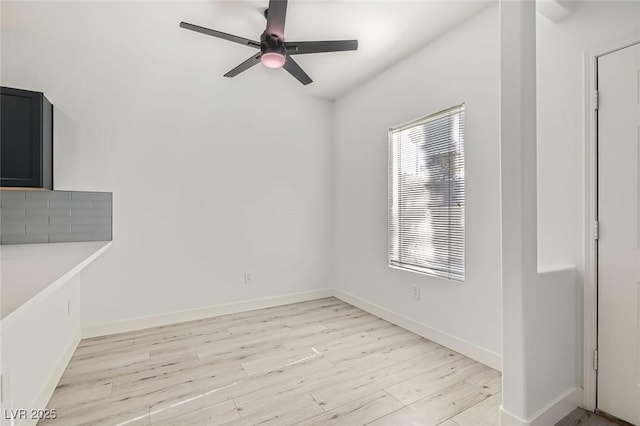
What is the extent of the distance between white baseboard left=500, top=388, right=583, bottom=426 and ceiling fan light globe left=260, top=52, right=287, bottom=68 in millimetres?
2700

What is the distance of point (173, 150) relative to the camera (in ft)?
10.9

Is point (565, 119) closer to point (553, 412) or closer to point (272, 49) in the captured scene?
point (553, 412)

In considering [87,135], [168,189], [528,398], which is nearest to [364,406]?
[528,398]

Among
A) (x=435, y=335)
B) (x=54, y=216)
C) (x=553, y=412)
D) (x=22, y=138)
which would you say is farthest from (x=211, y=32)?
(x=553, y=412)

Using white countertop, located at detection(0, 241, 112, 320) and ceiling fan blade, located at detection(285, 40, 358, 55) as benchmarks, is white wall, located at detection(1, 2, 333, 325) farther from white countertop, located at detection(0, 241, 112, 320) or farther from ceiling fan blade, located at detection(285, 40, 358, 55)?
white countertop, located at detection(0, 241, 112, 320)

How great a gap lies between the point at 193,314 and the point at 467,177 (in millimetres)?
3166

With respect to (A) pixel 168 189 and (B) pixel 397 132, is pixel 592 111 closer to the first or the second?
(B) pixel 397 132

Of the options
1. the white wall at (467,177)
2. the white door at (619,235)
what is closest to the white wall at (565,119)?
the white door at (619,235)

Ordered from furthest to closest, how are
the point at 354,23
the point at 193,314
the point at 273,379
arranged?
the point at 193,314 < the point at 354,23 < the point at 273,379

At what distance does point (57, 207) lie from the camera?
2.81m

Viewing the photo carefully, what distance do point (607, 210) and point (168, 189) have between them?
3.68m

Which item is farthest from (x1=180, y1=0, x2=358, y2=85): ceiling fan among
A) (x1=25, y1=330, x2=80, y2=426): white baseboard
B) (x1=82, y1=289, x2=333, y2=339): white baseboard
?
(x1=82, y1=289, x2=333, y2=339): white baseboard

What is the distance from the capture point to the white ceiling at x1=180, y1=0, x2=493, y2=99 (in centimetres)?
233

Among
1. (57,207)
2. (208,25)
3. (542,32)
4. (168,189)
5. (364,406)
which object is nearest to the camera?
(364,406)
